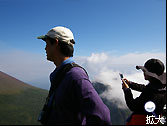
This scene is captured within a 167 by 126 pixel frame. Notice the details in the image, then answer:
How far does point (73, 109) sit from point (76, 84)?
49 centimetres

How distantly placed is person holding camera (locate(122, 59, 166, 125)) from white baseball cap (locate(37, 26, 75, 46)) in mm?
2459

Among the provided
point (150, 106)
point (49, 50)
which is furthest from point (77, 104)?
point (150, 106)

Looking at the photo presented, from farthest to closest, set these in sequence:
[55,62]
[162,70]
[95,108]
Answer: [162,70] < [55,62] < [95,108]

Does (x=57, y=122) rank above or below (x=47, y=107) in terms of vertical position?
below

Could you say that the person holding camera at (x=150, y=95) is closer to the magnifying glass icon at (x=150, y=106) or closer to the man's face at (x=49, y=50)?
the magnifying glass icon at (x=150, y=106)

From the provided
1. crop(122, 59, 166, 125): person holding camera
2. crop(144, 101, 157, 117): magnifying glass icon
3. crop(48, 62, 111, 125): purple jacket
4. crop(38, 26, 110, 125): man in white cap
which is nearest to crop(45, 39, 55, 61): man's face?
crop(38, 26, 110, 125): man in white cap

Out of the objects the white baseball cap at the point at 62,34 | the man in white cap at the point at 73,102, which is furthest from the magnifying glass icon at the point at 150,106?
the white baseball cap at the point at 62,34

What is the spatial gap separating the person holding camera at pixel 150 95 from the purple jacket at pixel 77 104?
1.76 meters

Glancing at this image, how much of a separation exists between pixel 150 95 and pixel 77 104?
2.46 m

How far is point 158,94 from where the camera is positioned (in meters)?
4.36

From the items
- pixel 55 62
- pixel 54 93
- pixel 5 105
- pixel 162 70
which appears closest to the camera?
pixel 54 93

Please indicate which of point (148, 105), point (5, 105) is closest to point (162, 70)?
point (148, 105)

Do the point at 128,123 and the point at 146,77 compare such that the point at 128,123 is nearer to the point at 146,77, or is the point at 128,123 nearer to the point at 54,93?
the point at 146,77

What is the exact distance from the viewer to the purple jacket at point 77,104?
279 cm
